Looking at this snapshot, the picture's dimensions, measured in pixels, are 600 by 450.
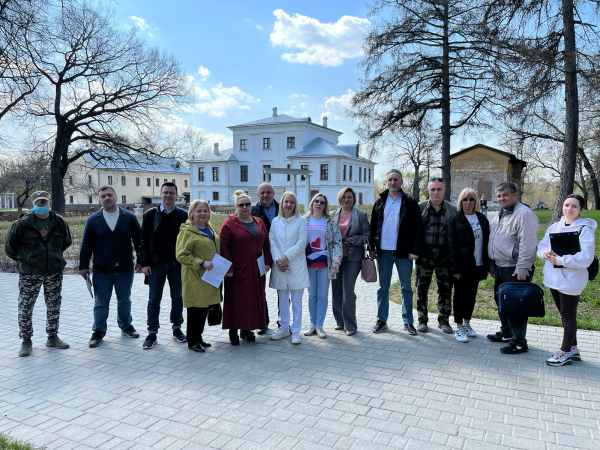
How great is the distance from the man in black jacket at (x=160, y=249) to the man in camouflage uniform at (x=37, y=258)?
42.2 inches

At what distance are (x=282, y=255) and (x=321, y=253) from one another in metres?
0.54

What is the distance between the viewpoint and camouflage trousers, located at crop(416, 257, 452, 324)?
5750 mm

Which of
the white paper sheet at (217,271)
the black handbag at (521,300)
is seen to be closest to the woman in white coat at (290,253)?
the white paper sheet at (217,271)

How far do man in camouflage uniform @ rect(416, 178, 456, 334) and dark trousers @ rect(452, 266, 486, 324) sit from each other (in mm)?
173

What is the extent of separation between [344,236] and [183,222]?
2187 mm

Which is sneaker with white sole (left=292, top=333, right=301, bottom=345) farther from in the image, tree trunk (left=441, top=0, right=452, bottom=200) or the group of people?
tree trunk (left=441, top=0, right=452, bottom=200)

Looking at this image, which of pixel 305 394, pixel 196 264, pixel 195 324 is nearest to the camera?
pixel 305 394

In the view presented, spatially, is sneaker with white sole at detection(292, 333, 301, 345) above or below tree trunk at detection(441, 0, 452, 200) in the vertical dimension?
below

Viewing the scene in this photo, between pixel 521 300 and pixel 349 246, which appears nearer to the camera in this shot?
pixel 521 300

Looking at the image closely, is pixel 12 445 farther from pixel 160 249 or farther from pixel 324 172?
pixel 324 172

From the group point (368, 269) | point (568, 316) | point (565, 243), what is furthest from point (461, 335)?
point (565, 243)

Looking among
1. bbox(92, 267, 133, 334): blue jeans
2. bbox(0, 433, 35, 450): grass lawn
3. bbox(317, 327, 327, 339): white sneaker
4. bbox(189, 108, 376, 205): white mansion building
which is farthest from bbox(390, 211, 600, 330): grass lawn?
bbox(189, 108, 376, 205): white mansion building

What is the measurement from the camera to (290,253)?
17.9ft

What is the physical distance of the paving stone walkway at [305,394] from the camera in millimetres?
3297
